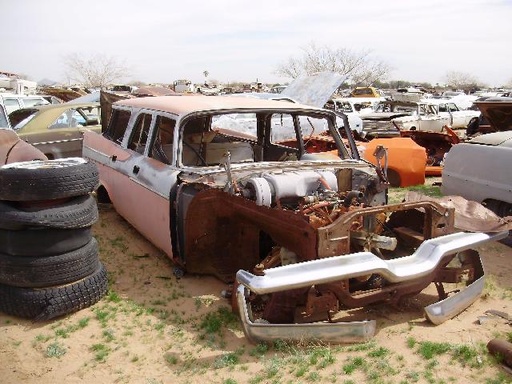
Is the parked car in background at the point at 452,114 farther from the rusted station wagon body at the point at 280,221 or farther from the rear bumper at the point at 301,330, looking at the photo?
the rear bumper at the point at 301,330

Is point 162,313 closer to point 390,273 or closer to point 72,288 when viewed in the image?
point 72,288

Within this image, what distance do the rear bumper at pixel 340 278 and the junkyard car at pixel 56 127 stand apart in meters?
6.65

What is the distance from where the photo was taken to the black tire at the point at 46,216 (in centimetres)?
379

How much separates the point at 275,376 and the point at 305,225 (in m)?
1.02

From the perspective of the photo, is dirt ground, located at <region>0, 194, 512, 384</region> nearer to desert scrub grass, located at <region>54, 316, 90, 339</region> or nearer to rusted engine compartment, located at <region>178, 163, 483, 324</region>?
desert scrub grass, located at <region>54, 316, 90, 339</region>

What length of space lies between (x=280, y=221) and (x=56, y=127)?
267 inches

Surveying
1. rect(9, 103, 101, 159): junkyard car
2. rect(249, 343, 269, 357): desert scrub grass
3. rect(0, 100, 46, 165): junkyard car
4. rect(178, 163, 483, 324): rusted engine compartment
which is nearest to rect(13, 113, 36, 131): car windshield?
rect(9, 103, 101, 159): junkyard car

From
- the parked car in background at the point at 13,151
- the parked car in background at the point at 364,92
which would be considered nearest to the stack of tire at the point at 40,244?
the parked car in background at the point at 13,151

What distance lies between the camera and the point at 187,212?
4285 millimetres

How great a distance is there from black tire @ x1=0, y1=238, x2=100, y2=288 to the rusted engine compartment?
3.27ft

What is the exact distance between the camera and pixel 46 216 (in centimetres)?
383

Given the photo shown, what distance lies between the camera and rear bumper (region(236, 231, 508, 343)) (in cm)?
310

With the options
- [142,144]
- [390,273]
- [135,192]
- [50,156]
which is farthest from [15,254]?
[50,156]

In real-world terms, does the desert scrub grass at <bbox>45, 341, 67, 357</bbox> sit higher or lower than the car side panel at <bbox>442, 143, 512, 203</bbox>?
lower
